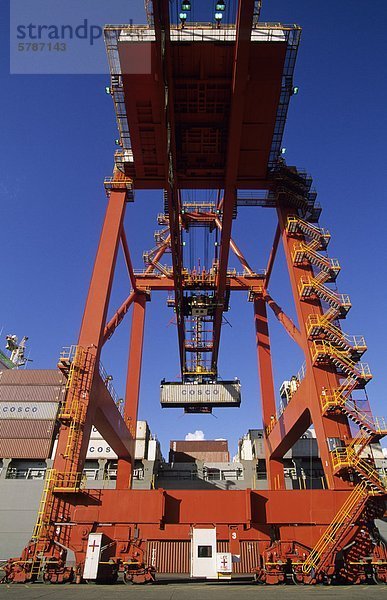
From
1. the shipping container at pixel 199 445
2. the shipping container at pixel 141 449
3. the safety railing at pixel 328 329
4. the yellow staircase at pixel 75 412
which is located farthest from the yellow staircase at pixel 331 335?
the shipping container at pixel 199 445

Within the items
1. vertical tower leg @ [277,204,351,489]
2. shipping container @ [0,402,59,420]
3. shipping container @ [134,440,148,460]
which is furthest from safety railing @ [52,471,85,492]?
shipping container @ [134,440,148,460]

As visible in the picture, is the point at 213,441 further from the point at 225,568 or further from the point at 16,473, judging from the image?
the point at 225,568

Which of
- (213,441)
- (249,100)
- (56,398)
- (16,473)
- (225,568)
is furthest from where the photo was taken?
(213,441)

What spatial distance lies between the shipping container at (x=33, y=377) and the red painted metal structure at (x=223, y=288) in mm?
11801

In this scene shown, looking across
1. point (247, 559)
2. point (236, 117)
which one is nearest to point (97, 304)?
point (236, 117)

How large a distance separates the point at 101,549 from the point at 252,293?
20.0 metres

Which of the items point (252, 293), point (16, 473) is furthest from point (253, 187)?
point (16, 473)

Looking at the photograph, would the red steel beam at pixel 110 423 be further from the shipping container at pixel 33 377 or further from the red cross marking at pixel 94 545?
the shipping container at pixel 33 377

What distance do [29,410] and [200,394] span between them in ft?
45.0

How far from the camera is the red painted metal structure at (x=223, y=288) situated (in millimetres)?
12031

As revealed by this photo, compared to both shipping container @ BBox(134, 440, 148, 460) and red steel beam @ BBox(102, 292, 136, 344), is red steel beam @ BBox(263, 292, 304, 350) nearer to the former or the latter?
red steel beam @ BBox(102, 292, 136, 344)

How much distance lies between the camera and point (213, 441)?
45.0m

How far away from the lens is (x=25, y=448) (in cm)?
2791

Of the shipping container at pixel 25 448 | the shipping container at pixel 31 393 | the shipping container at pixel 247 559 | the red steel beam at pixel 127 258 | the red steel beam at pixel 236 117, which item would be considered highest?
the red steel beam at pixel 127 258
